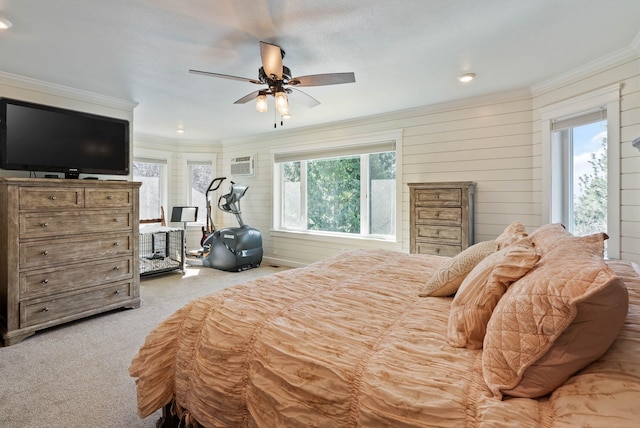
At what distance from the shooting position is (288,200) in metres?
5.98

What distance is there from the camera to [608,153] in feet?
8.98

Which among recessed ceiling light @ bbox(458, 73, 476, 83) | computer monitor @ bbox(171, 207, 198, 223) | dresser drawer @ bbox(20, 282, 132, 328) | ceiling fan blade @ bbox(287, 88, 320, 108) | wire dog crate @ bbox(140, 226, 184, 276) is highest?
recessed ceiling light @ bbox(458, 73, 476, 83)

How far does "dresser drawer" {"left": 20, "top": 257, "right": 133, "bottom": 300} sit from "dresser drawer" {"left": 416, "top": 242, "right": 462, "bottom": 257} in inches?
133

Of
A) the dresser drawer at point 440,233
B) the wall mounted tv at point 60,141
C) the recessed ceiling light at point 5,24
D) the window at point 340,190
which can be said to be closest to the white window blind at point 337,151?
the window at point 340,190

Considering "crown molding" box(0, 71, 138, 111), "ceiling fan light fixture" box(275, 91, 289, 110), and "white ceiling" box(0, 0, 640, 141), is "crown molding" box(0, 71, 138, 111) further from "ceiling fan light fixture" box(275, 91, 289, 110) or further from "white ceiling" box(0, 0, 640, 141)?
"ceiling fan light fixture" box(275, 91, 289, 110)

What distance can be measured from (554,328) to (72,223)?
3775 millimetres

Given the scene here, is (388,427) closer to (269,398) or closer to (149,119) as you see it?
(269,398)

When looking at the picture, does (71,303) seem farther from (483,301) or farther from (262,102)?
(483,301)

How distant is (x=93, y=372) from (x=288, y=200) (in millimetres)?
4126

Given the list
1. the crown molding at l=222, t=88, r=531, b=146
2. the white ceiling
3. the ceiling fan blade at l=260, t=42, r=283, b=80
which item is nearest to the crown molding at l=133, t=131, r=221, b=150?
the crown molding at l=222, t=88, r=531, b=146

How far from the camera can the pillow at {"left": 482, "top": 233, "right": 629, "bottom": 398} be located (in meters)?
0.77

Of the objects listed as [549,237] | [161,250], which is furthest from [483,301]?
[161,250]

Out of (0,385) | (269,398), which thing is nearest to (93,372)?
(0,385)

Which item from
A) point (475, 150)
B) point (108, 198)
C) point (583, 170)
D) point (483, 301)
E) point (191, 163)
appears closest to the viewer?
point (483, 301)
